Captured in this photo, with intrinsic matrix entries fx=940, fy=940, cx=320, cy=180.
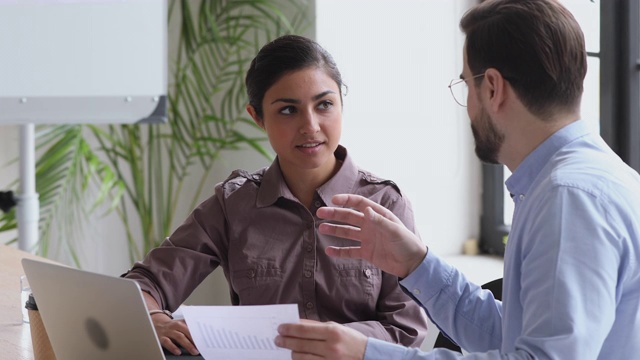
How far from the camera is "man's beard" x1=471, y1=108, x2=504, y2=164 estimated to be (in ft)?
4.33

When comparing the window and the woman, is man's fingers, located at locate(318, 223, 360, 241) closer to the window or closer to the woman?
the woman

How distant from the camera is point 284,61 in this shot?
6.15ft

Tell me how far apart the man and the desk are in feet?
2.44

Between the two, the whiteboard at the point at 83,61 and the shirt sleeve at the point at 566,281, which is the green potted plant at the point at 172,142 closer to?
the whiteboard at the point at 83,61

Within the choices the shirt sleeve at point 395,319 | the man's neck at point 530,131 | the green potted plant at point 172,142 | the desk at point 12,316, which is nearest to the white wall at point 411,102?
the green potted plant at point 172,142

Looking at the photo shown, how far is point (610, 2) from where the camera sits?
2672mm

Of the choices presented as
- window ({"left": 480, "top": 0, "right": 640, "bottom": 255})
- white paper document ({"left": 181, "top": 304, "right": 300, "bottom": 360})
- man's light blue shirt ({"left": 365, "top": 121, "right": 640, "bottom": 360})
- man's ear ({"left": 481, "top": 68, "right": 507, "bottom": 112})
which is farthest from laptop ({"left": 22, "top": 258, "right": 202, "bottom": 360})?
window ({"left": 480, "top": 0, "right": 640, "bottom": 255})

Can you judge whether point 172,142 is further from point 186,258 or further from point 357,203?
point 357,203

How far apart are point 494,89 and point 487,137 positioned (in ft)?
0.28

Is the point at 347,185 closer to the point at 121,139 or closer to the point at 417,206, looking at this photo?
the point at 417,206

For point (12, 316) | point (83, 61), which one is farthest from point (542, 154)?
point (83, 61)

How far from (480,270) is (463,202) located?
15.5 inches

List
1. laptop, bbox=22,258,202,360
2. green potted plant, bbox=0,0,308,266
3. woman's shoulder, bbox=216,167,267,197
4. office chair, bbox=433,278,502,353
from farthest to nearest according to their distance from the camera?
green potted plant, bbox=0,0,308,266 < woman's shoulder, bbox=216,167,267,197 < office chair, bbox=433,278,502,353 < laptop, bbox=22,258,202,360

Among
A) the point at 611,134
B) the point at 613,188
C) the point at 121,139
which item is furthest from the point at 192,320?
the point at 121,139
